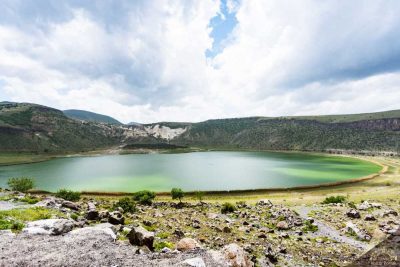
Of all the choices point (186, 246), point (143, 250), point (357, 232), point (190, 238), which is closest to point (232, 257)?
point (186, 246)

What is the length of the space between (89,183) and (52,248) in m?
80.7

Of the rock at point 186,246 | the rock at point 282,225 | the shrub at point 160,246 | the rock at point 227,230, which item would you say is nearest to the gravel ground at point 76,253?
the rock at point 186,246

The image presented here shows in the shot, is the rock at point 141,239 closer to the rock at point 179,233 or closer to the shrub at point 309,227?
the rock at point 179,233

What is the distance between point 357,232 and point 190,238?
63.9 feet

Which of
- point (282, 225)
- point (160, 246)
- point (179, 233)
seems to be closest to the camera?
point (160, 246)

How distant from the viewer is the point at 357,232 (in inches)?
1111

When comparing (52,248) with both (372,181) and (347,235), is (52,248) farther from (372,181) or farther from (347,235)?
(372,181)

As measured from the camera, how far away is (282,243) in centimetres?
2545

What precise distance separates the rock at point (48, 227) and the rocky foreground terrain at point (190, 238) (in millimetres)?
68

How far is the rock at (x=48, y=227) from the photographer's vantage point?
773 inches

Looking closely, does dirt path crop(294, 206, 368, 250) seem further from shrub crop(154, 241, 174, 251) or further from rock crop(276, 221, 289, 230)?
shrub crop(154, 241, 174, 251)

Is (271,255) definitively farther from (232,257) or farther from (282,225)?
(282,225)

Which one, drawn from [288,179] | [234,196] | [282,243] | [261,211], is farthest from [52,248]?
[288,179]

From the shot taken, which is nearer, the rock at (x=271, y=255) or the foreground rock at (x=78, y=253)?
the foreground rock at (x=78, y=253)
